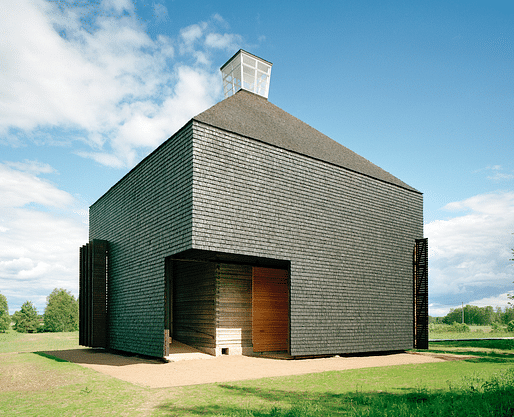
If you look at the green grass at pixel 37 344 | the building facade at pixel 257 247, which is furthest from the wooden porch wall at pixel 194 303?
the green grass at pixel 37 344

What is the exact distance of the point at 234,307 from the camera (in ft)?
43.7

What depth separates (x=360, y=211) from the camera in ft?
48.7

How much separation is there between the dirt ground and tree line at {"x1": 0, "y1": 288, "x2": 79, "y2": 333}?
3674 cm

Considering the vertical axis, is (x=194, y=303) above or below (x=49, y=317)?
above

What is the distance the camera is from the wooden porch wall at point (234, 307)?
12922 millimetres

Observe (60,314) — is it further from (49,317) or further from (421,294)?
(421,294)

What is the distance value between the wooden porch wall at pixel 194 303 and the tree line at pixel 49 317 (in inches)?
1387

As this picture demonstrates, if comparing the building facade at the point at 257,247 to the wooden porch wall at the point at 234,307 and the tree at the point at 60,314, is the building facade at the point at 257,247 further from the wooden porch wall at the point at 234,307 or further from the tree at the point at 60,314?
the tree at the point at 60,314

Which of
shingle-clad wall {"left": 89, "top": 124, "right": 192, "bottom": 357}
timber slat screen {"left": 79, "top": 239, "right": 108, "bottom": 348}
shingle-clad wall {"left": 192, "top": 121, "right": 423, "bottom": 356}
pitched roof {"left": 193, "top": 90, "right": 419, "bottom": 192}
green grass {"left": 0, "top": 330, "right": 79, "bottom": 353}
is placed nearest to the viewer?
shingle-clad wall {"left": 192, "top": 121, "right": 423, "bottom": 356}

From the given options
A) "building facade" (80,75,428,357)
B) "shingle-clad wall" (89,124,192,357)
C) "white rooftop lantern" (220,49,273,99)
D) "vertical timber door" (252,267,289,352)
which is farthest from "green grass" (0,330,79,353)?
"white rooftop lantern" (220,49,273,99)

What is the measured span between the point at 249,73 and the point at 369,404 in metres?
16.9

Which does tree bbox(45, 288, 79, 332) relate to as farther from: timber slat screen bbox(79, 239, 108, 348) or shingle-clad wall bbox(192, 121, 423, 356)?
shingle-clad wall bbox(192, 121, 423, 356)

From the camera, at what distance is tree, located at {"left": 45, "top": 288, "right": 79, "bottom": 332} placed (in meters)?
44.4

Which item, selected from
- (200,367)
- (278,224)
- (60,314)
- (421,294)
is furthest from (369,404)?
(60,314)
